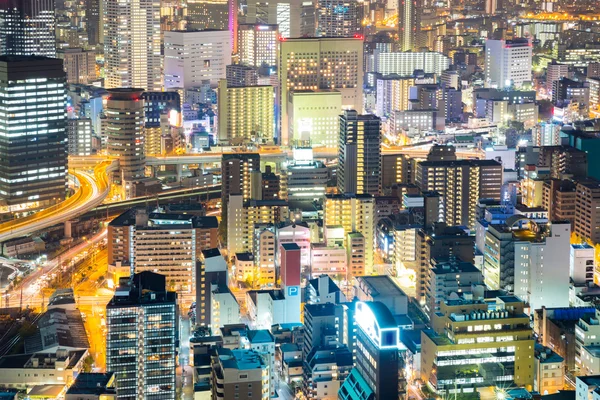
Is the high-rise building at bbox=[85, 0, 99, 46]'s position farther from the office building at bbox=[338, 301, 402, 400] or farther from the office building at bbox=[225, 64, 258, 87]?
the office building at bbox=[338, 301, 402, 400]

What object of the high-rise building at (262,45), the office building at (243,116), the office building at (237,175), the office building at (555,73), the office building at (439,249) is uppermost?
the high-rise building at (262,45)

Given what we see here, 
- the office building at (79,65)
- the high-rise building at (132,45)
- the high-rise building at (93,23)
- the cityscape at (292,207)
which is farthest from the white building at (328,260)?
the high-rise building at (93,23)

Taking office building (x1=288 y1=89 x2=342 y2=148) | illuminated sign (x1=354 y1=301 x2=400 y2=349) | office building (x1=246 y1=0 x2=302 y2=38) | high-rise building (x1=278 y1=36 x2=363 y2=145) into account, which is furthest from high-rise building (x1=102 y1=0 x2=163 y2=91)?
illuminated sign (x1=354 y1=301 x2=400 y2=349)

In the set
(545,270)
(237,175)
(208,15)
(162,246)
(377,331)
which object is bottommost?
(545,270)

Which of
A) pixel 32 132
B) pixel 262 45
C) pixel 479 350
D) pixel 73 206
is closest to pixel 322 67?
pixel 262 45

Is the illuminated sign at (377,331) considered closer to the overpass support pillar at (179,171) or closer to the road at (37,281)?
the road at (37,281)

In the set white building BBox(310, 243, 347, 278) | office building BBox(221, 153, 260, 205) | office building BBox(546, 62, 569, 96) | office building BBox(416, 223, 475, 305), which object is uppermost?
office building BBox(546, 62, 569, 96)

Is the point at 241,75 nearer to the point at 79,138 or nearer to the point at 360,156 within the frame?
the point at 79,138
